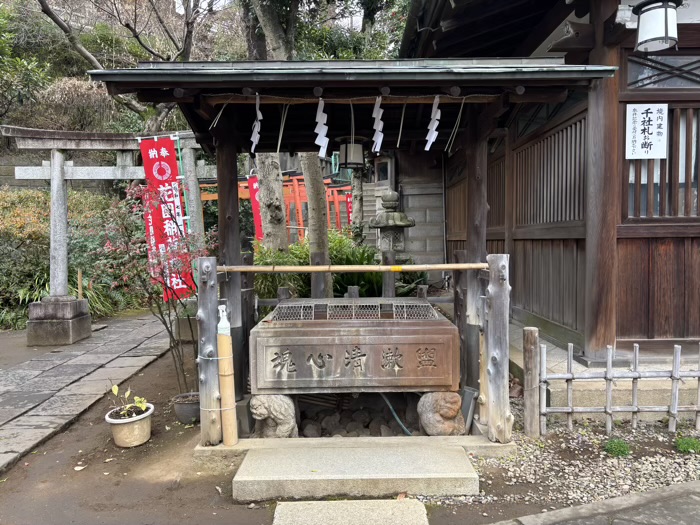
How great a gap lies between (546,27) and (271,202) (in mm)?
5768

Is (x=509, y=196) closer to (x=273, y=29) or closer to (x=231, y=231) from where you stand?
(x=231, y=231)

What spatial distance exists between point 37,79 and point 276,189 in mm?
10314

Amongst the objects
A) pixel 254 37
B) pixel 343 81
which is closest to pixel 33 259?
pixel 254 37

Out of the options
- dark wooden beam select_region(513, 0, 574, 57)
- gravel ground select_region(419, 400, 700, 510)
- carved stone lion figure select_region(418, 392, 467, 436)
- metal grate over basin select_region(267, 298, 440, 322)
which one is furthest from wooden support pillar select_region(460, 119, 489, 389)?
dark wooden beam select_region(513, 0, 574, 57)

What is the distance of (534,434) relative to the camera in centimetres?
398

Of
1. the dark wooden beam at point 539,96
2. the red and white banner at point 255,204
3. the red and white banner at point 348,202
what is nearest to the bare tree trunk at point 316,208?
the dark wooden beam at point 539,96

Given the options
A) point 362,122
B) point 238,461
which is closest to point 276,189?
point 362,122

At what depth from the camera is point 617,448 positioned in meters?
3.76

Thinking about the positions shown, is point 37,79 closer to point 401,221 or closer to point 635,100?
point 401,221

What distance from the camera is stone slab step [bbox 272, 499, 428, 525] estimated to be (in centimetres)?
297

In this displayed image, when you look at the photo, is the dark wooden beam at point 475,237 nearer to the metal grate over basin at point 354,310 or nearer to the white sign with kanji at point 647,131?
the metal grate over basin at point 354,310

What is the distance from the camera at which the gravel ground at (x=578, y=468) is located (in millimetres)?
3287

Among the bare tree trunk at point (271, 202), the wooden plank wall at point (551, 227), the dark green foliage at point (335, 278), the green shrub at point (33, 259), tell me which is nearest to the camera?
the wooden plank wall at point (551, 227)

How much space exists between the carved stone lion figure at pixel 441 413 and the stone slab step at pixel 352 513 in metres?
0.98
